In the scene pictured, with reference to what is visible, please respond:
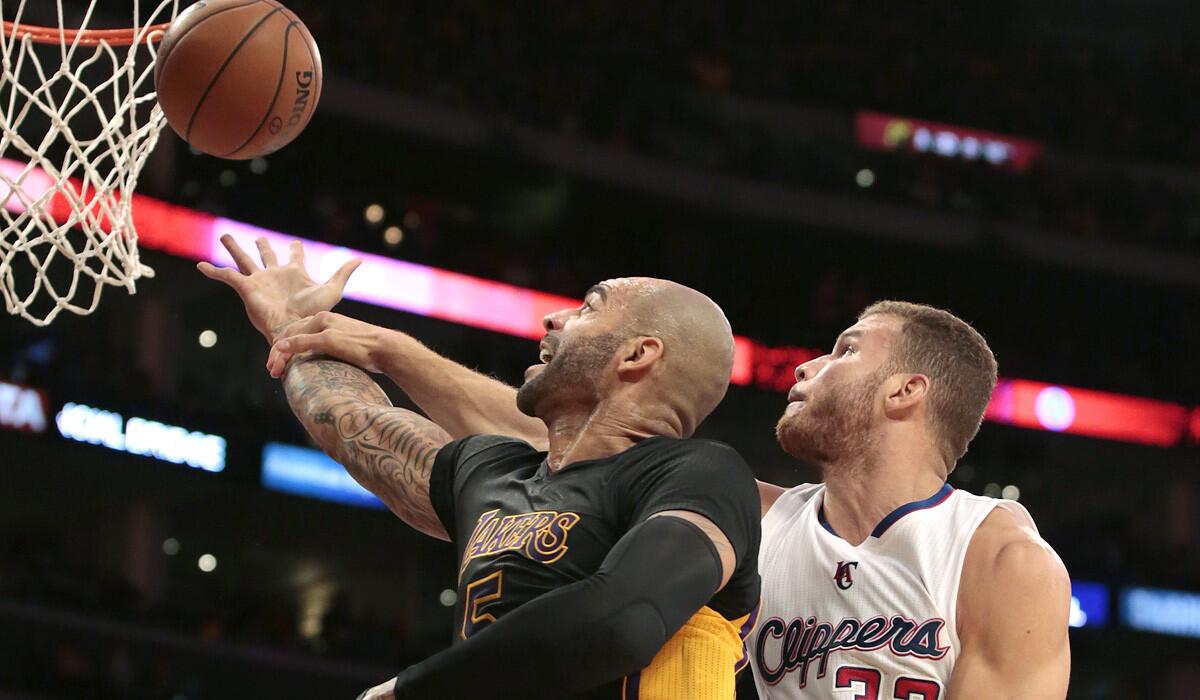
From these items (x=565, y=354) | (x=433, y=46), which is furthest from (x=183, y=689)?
(x=565, y=354)

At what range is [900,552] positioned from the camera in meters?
2.99

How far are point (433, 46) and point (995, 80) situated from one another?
647 centimetres

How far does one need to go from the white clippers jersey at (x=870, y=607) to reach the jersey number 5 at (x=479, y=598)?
32.7 inches

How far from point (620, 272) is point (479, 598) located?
1256 centimetres

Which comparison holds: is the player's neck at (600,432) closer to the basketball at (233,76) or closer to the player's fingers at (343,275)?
the player's fingers at (343,275)

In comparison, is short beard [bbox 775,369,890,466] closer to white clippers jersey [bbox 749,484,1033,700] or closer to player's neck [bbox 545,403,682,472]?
white clippers jersey [bbox 749,484,1033,700]

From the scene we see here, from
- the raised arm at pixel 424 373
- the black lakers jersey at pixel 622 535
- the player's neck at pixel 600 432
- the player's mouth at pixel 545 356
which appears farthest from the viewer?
the raised arm at pixel 424 373

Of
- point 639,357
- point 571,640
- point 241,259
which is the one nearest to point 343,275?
point 241,259

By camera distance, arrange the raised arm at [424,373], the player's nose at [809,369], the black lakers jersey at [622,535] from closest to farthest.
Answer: the black lakers jersey at [622,535] < the player's nose at [809,369] < the raised arm at [424,373]

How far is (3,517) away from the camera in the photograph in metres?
13.9

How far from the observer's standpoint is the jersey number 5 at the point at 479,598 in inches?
94.0

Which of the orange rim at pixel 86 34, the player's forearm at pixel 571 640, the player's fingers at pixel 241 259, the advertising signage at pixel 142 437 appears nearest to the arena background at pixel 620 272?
the advertising signage at pixel 142 437

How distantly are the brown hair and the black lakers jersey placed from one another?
81cm

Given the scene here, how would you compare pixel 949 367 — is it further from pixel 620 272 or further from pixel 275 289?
pixel 620 272
